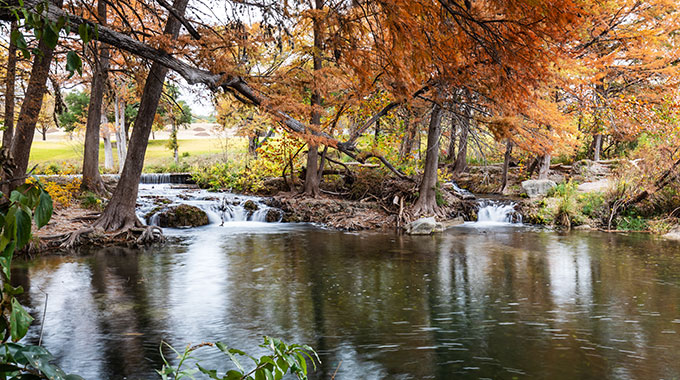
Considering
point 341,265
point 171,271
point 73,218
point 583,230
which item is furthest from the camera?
point 583,230

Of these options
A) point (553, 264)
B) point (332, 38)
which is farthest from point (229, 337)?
point (553, 264)

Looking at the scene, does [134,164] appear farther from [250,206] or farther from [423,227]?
[423,227]

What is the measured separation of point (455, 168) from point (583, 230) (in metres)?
10.3

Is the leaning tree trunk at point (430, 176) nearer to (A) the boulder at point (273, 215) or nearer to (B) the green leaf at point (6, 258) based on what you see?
(A) the boulder at point (273, 215)

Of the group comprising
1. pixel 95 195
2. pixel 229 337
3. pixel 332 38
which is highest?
pixel 332 38

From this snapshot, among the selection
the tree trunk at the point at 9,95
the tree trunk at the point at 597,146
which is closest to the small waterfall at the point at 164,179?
the tree trunk at the point at 9,95

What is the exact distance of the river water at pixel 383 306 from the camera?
221 inches

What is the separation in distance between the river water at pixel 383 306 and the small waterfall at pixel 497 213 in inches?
179

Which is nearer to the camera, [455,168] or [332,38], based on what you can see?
[332,38]

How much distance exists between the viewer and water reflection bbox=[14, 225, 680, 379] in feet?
18.5

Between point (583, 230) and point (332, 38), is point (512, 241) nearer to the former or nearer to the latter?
point (583, 230)

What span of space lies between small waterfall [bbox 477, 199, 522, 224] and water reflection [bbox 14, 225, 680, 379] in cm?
471

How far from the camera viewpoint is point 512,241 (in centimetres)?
1394

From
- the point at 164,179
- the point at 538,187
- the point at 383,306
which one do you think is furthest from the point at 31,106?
the point at 538,187
